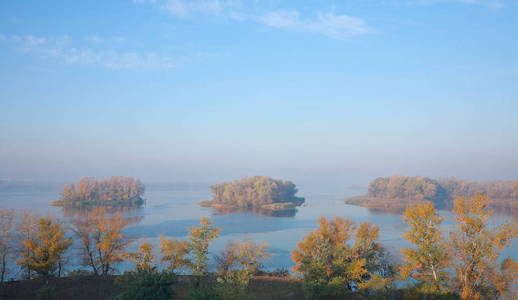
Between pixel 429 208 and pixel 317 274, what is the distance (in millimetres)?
6556

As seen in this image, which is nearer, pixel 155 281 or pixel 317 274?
pixel 155 281

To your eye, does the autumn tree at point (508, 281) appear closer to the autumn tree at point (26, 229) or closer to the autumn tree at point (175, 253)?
the autumn tree at point (175, 253)

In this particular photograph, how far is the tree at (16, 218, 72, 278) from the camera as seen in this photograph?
1947 centimetres

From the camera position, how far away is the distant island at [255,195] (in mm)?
79975

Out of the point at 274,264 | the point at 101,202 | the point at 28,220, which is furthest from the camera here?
the point at 101,202

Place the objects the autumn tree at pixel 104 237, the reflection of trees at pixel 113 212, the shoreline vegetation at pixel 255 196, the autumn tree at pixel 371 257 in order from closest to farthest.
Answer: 1. the autumn tree at pixel 371 257
2. the autumn tree at pixel 104 237
3. the reflection of trees at pixel 113 212
4. the shoreline vegetation at pixel 255 196

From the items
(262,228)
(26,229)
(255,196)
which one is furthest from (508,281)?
(255,196)

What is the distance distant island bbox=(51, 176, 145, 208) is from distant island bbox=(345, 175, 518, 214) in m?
51.6

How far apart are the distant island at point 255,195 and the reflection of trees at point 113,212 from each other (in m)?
18.5

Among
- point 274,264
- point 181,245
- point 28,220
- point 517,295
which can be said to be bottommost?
point 274,264

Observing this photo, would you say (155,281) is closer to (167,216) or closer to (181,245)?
(181,245)

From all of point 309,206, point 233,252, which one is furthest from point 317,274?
point 309,206

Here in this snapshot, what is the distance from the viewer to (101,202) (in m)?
72.3

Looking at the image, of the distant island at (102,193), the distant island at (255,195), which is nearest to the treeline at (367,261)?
the distant island at (102,193)
